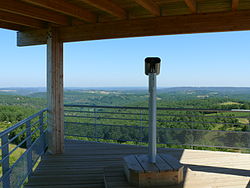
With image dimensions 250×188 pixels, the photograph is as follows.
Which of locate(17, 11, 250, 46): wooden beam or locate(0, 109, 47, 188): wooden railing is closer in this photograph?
locate(0, 109, 47, 188): wooden railing

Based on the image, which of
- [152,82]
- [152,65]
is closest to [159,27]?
[152,65]

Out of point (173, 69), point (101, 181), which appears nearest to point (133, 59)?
point (173, 69)

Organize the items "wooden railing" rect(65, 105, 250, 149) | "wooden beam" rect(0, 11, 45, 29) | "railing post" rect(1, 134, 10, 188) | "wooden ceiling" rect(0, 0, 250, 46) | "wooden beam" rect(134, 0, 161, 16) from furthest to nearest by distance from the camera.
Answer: "wooden railing" rect(65, 105, 250, 149) → "wooden beam" rect(0, 11, 45, 29) → "wooden ceiling" rect(0, 0, 250, 46) → "wooden beam" rect(134, 0, 161, 16) → "railing post" rect(1, 134, 10, 188)

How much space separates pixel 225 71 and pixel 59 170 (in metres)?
26.7

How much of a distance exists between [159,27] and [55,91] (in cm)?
192

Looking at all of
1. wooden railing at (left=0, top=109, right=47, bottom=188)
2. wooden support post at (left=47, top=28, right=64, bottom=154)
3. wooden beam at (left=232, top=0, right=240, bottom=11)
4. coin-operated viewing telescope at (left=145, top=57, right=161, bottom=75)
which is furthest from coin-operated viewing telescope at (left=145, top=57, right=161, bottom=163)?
wooden support post at (left=47, top=28, right=64, bottom=154)

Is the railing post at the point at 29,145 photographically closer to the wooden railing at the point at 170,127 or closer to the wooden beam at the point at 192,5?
the wooden railing at the point at 170,127

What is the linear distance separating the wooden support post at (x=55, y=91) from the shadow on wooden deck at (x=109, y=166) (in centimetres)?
25

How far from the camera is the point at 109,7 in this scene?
10.1 feet

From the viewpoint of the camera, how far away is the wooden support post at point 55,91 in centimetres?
414

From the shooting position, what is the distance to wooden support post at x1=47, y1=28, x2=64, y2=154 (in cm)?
414

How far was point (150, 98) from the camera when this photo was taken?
114 inches

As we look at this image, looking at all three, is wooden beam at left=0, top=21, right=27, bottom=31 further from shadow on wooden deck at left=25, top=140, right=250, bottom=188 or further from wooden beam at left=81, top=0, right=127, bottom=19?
shadow on wooden deck at left=25, top=140, right=250, bottom=188

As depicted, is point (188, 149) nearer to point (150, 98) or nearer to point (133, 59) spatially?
point (150, 98)
